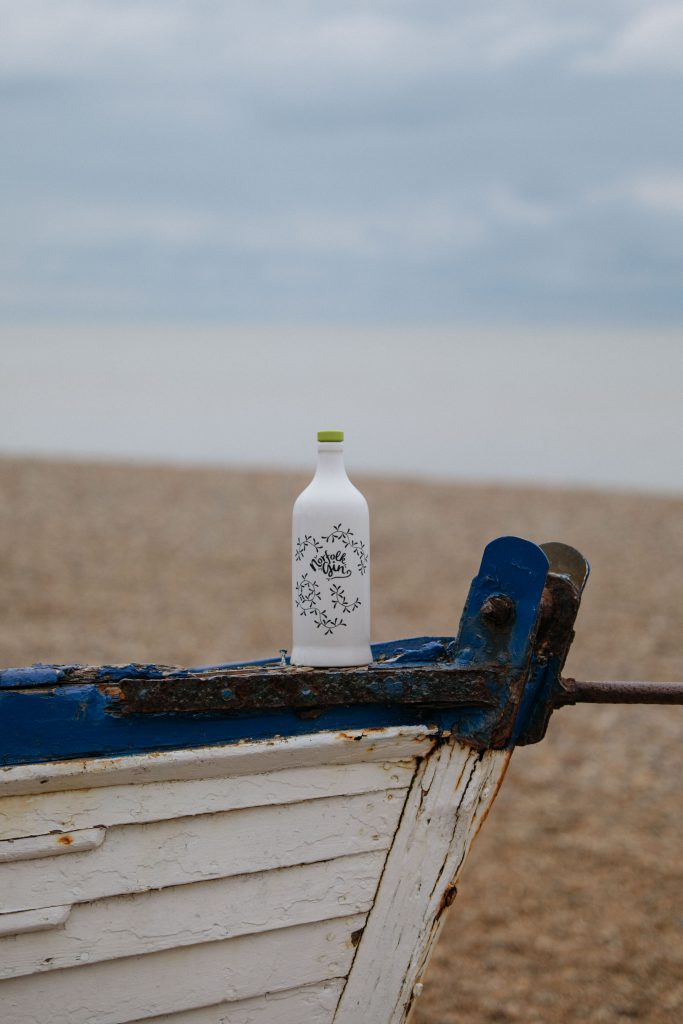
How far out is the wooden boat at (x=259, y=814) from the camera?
199 centimetres

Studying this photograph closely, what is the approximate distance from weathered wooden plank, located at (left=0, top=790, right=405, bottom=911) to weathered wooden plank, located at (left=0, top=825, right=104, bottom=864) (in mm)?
20

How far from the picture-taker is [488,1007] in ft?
13.9

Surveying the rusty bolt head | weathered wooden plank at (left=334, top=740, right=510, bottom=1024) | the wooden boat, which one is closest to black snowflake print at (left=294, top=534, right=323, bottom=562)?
the wooden boat

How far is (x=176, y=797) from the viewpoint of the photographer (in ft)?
6.76

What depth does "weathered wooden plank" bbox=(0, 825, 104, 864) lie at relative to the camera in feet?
6.44

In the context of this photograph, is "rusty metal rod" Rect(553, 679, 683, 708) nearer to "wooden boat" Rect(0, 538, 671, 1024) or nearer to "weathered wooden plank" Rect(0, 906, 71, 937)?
"wooden boat" Rect(0, 538, 671, 1024)

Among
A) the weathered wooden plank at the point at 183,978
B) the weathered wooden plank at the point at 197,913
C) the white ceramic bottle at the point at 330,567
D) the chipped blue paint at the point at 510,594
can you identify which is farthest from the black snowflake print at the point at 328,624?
the weathered wooden plank at the point at 183,978

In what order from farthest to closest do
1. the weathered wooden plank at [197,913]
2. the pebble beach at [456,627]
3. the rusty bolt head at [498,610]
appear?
the pebble beach at [456,627] < the rusty bolt head at [498,610] < the weathered wooden plank at [197,913]

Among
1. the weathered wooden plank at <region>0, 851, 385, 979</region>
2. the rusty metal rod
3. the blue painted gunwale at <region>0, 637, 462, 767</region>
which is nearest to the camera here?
the blue painted gunwale at <region>0, 637, 462, 767</region>

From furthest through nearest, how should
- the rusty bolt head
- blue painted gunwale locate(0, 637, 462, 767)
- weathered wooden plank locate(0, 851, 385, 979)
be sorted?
the rusty bolt head → weathered wooden plank locate(0, 851, 385, 979) → blue painted gunwale locate(0, 637, 462, 767)

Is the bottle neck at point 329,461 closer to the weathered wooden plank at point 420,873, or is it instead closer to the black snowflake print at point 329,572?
the black snowflake print at point 329,572

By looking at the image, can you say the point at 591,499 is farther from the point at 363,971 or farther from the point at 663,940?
the point at 363,971

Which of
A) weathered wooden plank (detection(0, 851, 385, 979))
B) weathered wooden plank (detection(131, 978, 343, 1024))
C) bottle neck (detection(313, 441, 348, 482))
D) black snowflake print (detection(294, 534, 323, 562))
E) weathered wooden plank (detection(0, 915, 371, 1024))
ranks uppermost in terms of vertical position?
bottle neck (detection(313, 441, 348, 482))

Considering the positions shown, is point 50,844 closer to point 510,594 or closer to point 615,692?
point 510,594
